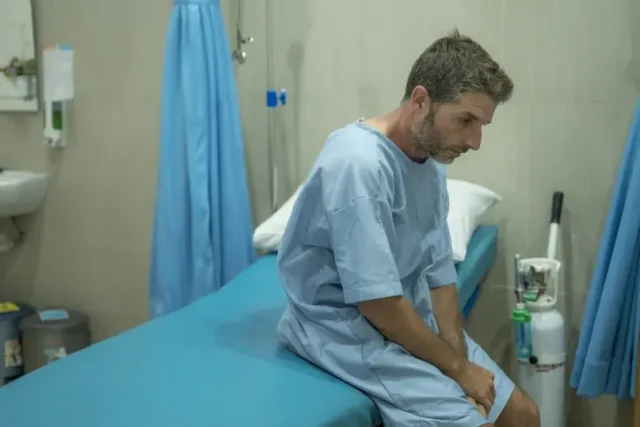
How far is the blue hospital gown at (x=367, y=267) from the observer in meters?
1.45

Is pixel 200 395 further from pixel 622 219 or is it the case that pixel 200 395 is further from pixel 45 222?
pixel 45 222

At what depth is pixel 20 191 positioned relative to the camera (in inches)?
125

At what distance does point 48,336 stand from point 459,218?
5.99 feet

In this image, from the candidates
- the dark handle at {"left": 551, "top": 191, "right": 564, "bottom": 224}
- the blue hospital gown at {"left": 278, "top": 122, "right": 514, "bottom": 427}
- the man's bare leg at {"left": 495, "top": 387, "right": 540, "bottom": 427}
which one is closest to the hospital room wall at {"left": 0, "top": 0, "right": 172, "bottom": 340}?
the dark handle at {"left": 551, "top": 191, "right": 564, "bottom": 224}

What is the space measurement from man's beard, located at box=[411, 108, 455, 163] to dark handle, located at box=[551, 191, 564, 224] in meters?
0.95

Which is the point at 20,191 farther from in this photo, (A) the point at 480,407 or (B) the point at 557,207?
(A) the point at 480,407

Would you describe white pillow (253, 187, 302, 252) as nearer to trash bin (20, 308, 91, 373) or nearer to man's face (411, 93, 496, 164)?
man's face (411, 93, 496, 164)

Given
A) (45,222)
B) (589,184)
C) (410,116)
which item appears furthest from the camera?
(45,222)

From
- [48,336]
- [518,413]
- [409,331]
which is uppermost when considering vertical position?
[409,331]

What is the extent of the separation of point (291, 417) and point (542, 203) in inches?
57.7

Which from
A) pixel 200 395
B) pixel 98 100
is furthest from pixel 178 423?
pixel 98 100

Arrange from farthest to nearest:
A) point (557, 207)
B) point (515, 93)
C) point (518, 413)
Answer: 1. point (515, 93)
2. point (557, 207)
3. point (518, 413)

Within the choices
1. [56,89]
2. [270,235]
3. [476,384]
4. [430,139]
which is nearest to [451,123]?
[430,139]

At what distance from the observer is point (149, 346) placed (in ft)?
5.53
